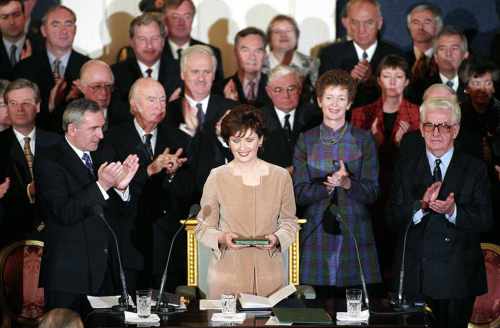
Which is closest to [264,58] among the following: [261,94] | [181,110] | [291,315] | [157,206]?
[261,94]

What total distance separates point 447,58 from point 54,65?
2.78 metres

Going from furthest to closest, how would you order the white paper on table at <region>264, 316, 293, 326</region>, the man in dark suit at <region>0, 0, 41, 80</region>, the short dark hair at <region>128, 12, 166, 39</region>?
the man in dark suit at <region>0, 0, 41, 80</region>
the short dark hair at <region>128, 12, 166, 39</region>
the white paper on table at <region>264, 316, 293, 326</region>

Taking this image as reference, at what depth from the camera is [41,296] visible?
670cm

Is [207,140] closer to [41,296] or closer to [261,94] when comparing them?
[261,94]

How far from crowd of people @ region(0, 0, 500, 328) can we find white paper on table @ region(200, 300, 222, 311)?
217mm

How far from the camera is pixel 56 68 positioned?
7527 mm

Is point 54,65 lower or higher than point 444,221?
higher

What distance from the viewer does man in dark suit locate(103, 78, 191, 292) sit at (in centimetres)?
651

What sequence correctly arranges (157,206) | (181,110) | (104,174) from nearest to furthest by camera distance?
(104,174) < (157,206) < (181,110)

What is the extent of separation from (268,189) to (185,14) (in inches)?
99.9

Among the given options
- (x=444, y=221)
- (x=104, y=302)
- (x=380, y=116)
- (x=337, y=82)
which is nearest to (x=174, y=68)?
(x=380, y=116)

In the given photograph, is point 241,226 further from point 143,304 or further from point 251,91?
point 251,91

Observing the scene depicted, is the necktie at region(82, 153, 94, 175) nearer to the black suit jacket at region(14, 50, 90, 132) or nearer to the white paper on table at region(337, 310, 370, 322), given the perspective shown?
the black suit jacket at region(14, 50, 90, 132)

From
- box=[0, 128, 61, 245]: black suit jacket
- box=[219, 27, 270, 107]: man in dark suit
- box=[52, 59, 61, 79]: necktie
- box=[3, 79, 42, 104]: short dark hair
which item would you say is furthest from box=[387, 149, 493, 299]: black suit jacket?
box=[52, 59, 61, 79]: necktie
